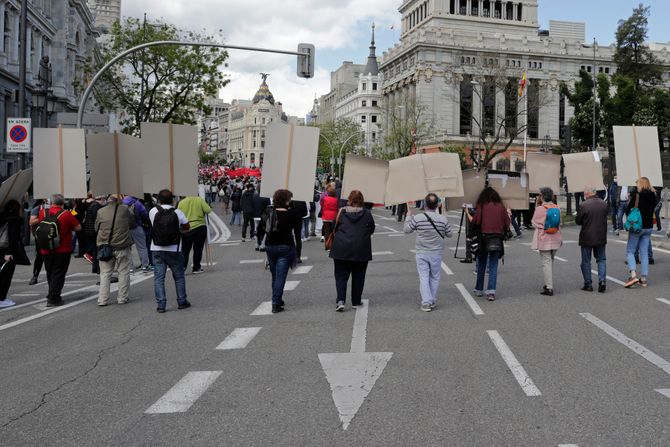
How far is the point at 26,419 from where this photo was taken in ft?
17.6

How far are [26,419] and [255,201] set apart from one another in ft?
51.7

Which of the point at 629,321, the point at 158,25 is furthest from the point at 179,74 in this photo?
the point at 629,321

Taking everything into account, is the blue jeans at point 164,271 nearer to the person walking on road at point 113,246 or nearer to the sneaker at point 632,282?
the person walking on road at point 113,246

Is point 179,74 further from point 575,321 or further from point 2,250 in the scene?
point 575,321

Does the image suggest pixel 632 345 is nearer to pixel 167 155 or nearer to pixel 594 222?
pixel 594 222

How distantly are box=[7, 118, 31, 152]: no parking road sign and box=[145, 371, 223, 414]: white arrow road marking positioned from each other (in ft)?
43.3

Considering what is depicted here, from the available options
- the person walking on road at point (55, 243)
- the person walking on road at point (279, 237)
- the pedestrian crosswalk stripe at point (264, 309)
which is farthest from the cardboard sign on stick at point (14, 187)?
the pedestrian crosswalk stripe at point (264, 309)

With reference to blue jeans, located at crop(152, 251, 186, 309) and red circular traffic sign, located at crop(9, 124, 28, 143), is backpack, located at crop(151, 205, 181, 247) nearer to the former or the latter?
blue jeans, located at crop(152, 251, 186, 309)

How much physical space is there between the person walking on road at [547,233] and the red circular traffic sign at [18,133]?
Answer: 1284cm

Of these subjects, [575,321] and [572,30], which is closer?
[575,321]

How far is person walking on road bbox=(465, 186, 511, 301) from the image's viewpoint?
35.9 feet

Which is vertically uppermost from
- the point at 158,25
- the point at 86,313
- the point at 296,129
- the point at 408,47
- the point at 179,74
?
the point at 408,47

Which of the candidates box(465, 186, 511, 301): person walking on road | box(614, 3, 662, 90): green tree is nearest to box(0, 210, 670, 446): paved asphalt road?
box(465, 186, 511, 301): person walking on road

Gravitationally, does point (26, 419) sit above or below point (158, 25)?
below
